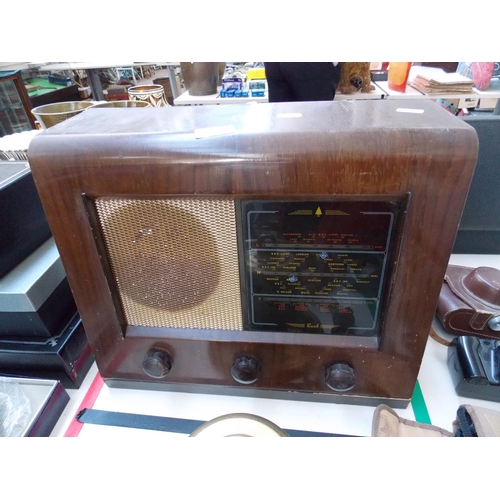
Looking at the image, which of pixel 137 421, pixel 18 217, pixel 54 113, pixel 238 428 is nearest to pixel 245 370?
pixel 238 428

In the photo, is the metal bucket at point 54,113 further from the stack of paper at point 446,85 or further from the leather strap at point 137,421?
the stack of paper at point 446,85

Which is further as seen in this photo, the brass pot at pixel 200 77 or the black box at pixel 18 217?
the brass pot at pixel 200 77

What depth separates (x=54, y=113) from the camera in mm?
664

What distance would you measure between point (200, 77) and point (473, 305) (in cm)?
163

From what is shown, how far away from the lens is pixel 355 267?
434 millimetres

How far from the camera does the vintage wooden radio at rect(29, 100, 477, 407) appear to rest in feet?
1.20

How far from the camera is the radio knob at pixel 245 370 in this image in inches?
19.0

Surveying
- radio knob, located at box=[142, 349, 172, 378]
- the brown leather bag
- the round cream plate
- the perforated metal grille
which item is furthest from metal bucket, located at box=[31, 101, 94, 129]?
the brown leather bag

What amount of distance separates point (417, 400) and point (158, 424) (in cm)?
38

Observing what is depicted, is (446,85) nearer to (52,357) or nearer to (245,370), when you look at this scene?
(245,370)

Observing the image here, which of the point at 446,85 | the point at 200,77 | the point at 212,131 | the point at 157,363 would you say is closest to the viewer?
the point at 212,131

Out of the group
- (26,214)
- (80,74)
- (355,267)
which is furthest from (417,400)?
(80,74)

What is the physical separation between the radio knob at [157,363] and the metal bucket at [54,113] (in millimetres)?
453

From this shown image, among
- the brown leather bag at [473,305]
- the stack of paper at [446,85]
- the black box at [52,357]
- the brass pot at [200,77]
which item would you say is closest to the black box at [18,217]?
the black box at [52,357]
